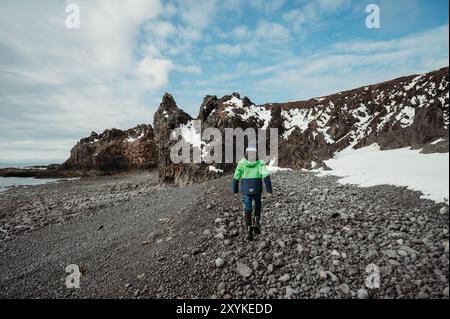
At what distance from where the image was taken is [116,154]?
66.1 metres

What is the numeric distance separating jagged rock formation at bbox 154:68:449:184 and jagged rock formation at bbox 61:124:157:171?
31.6 metres

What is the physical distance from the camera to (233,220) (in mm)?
9453

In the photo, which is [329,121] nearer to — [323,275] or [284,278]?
[323,275]

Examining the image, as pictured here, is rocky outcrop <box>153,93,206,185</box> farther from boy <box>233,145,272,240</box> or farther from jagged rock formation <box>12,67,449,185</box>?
boy <box>233,145,272,240</box>

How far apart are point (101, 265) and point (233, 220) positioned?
4.55 m

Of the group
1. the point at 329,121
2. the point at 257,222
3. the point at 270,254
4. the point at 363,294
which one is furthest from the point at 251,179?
the point at 329,121

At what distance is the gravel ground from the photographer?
5.60m

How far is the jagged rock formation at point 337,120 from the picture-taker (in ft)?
77.5

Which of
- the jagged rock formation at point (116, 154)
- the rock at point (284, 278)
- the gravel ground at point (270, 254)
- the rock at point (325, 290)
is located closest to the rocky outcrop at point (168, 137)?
the gravel ground at point (270, 254)

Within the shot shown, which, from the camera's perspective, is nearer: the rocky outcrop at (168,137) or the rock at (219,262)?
the rock at (219,262)

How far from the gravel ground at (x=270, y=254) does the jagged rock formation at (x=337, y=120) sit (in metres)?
11.4

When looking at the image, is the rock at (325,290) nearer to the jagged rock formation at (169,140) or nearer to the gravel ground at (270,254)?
the gravel ground at (270,254)
